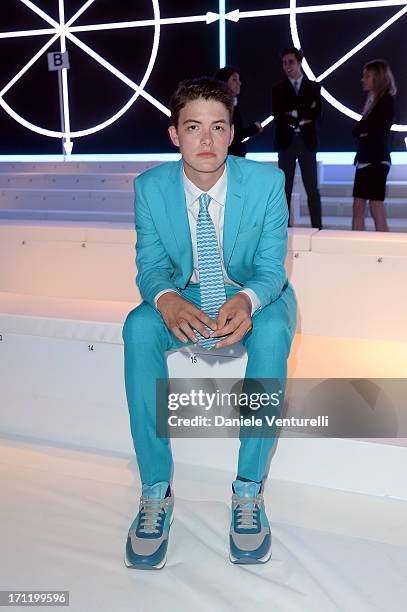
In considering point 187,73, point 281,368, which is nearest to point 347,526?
point 281,368

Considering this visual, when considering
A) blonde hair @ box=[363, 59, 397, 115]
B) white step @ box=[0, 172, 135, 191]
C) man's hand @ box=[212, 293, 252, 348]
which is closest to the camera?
man's hand @ box=[212, 293, 252, 348]

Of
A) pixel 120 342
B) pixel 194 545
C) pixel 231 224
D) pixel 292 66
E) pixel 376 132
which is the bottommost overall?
pixel 194 545

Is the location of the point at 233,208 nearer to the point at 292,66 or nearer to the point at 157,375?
the point at 157,375

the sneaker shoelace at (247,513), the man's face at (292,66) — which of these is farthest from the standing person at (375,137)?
the sneaker shoelace at (247,513)

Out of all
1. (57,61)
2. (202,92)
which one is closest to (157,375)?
(202,92)

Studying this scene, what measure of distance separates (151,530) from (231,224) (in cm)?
90

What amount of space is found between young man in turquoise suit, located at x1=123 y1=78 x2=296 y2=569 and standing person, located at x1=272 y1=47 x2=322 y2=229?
10.4ft

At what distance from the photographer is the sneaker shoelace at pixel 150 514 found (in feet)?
5.55

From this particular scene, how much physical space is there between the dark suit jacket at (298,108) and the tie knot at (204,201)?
3287 millimetres

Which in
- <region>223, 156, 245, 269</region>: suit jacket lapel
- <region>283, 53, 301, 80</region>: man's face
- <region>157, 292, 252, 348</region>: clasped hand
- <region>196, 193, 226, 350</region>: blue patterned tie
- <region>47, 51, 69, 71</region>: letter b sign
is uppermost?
<region>47, 51, 69, 71</region>: letter b sign

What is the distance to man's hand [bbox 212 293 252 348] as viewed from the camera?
173 centimetres

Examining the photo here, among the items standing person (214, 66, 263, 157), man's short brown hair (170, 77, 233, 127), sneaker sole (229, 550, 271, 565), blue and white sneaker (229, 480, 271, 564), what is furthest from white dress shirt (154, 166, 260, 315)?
standing person (214, 66, 263, 157)

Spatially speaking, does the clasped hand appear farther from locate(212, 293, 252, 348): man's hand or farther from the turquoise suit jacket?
the turquoise suit jacket

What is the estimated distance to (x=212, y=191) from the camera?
1975 mm
